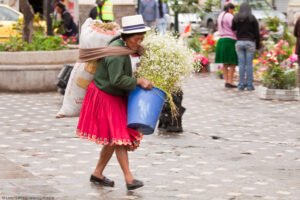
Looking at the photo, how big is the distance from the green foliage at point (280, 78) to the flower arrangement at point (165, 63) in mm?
7339

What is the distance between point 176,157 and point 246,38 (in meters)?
6.92

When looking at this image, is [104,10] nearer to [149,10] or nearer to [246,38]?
[149,10]

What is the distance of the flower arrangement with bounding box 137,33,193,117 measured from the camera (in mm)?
6668

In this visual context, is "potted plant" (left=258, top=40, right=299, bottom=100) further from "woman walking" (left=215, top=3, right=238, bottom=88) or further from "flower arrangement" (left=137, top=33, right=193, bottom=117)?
"flower arrangement" (left=137, top=33, right=193, bottom=117)

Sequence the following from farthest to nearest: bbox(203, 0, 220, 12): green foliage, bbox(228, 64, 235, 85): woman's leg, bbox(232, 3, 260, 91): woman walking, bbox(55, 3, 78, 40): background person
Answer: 1. bbox(203, 0, 220, 12): green foliage
2. bbox(55, 3, 78, 40): background person
3. bbox(228, 64, 235, 85): woman's leg
4. bbox(232, 3, 260, 91): woman walking

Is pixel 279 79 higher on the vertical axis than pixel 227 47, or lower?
lower

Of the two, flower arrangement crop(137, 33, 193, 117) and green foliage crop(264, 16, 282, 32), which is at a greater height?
flower arrangement crop(137, 33, 193, 117)

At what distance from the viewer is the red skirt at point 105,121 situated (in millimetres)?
6625

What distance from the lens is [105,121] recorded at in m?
6.67

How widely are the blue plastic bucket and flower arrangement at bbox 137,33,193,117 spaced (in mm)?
176

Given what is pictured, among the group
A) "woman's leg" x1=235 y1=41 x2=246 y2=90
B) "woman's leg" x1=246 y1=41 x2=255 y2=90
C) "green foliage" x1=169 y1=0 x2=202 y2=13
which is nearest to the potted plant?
"woman's leg" x1=246 y1=41 x2=255 y2=90

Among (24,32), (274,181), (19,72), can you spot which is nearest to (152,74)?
(274,181)

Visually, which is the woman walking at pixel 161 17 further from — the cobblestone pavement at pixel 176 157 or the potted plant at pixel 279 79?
the cobblestone pavement at pixel 176 157

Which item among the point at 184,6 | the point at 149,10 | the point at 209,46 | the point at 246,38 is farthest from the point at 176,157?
the point at 184,6
